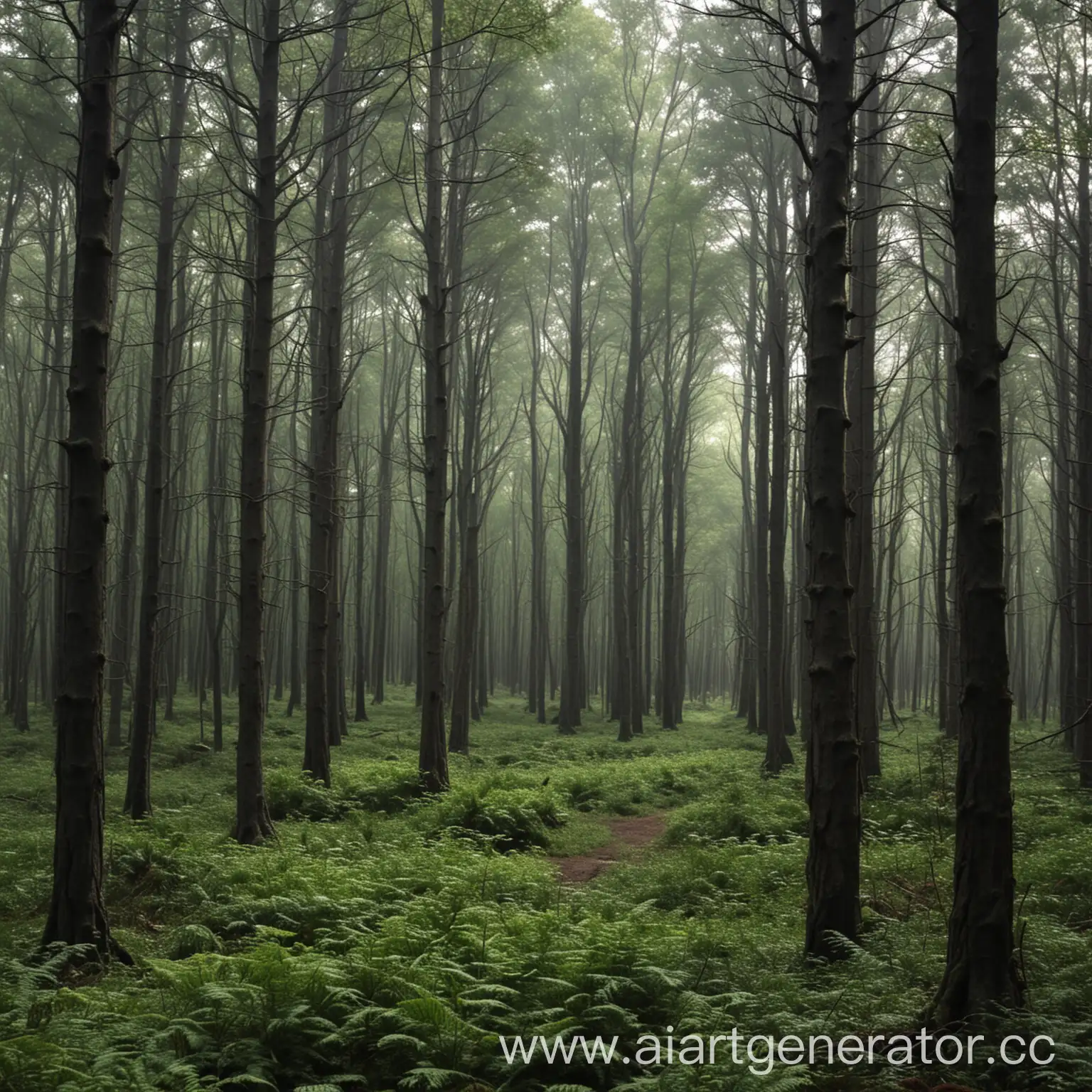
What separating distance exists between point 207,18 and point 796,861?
14057 millimetres

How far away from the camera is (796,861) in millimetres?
8086

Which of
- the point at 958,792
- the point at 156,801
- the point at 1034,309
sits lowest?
the point at 156,801

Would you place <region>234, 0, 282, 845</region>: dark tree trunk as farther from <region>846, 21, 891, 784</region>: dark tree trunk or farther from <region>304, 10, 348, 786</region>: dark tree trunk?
<region>846, 21, 891, 784</region>: dark tree trunk

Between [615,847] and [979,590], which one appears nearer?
[979,590]

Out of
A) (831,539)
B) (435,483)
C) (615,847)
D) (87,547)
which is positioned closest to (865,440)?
(435,483)

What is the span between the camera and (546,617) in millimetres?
28000

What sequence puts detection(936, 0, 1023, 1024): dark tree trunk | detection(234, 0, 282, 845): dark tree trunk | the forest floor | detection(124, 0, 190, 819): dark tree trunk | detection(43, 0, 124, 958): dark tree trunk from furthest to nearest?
1. detection(124, 0, 190, 819): dark tree trunk
2. detection(234, 0, 282, 845): dark tree trunk
3. detection(43, 0, 124, 958): dark tree trunk
4. detection(936, 0, 1023, 1024): dark tree trunk
5. the forest floor

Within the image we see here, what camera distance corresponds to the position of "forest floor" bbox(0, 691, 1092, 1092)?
12.8 feet

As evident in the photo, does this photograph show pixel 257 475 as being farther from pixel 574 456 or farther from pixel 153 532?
pixel 574 456

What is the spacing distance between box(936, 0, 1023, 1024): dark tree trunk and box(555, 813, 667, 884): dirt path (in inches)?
179

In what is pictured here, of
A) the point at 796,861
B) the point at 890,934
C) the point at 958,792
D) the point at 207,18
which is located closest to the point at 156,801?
the point at 796,861

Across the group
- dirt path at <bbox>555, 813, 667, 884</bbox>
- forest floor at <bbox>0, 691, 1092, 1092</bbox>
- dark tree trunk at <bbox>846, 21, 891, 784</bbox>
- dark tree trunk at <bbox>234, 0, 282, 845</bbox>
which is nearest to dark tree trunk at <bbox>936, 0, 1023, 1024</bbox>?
forest floor at <bbox>0, 691, 1092, 1092</bbox>

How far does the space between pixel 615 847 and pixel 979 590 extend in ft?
21.9

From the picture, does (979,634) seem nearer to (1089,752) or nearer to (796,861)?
(796,861)
